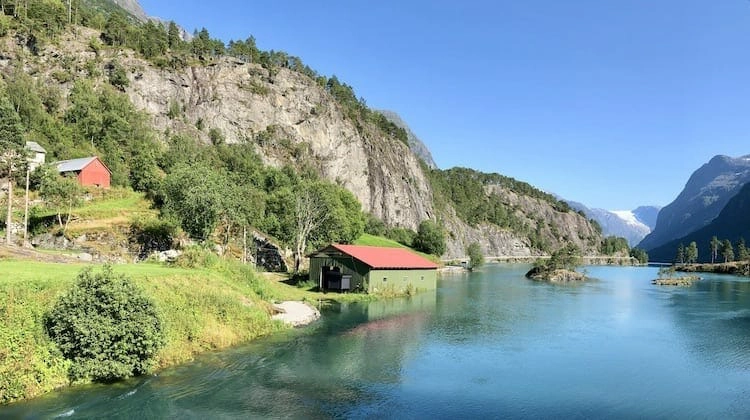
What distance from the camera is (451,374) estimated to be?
26.7 metres

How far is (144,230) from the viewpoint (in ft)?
193

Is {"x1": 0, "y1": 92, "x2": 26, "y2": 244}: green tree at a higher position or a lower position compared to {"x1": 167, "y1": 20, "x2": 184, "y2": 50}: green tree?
lower

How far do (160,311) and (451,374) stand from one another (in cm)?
1556

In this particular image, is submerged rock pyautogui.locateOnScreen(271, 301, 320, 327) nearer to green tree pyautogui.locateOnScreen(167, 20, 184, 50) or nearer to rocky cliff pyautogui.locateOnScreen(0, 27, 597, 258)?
rocky cliff pyautogui.locateOnScreen(0, 27, 597, 258)

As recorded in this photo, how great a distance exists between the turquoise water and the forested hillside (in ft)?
102

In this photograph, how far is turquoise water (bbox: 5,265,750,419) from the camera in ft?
67.4

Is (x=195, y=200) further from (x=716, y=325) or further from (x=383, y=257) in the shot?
(x=716, y=325)

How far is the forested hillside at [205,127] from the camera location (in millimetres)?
72125

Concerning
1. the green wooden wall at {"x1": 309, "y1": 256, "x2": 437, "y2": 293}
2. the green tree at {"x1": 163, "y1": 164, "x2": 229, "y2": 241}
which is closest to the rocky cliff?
the green tree at {"x1": 163, "y1": 164, "x2": 229, "y2": 241}

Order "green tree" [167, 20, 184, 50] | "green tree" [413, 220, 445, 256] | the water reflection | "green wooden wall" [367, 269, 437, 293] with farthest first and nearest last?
"green tree" [413, 220, 445, 256] → "green tree" [167, 20, 184, 50] → "green wooden wall" [367, 269, 437, 293] → the water reflection

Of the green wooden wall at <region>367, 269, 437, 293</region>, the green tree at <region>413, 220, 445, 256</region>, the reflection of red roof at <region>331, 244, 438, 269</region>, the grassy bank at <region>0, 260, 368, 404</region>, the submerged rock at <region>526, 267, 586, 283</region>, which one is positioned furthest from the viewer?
the green tree at <region>413, 220, 445, 256</region>

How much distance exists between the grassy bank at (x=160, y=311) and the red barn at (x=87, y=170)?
1606 inches

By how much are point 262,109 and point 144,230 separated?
7316 centimetres

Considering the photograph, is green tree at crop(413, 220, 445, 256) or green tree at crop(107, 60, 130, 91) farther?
green tree at crop(413, 220, 445, 256)
